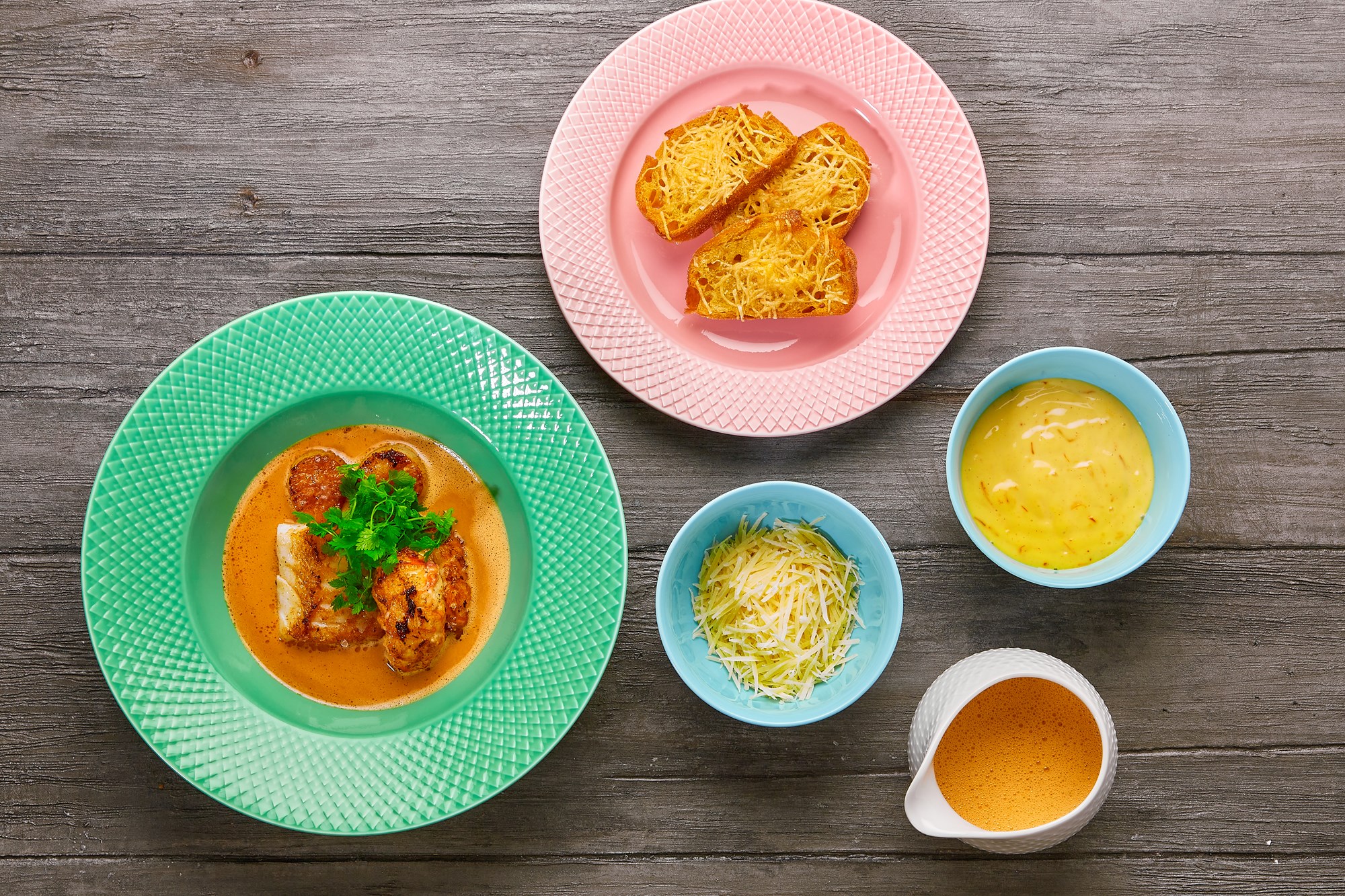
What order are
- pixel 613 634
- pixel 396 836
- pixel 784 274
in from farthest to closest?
pixel 396 836 → pixel 784 274 → pixel 613 634

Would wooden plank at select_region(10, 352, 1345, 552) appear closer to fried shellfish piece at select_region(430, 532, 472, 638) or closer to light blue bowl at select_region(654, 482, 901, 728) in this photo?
light blue bowl at select_region(654, 482, 901, 728)

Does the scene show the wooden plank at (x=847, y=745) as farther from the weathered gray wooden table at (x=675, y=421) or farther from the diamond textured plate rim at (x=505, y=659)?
the diamond textured plate rim at (x=505, y=659)

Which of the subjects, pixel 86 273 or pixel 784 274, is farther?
pixel 86 273

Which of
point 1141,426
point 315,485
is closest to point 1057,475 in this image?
point 1141,426

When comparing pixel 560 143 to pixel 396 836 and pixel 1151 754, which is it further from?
pixel 1151 754

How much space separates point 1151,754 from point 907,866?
64 cm

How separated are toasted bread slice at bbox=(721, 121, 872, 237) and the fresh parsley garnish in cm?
95

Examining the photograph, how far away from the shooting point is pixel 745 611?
184 cm

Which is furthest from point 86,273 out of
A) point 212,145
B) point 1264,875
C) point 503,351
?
point 1264,875

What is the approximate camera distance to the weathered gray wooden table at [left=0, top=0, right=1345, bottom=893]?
1.99 meters

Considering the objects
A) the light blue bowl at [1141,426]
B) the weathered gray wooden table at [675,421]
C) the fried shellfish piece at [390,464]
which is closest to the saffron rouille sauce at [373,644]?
the fried shellfish piece at [390,464]

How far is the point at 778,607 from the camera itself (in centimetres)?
182

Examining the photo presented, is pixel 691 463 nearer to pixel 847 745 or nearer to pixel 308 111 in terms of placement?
pixel 847 745

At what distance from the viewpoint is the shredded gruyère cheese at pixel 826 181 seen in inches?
74.9
